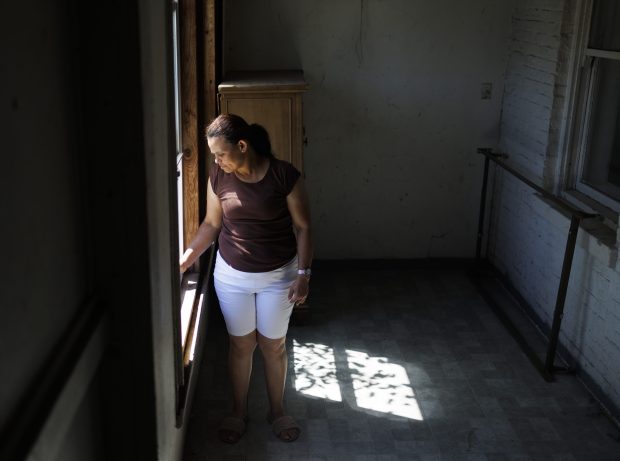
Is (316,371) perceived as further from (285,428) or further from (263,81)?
(263,81)

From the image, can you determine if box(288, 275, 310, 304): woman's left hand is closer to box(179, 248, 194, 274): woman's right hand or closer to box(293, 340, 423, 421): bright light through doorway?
box(179, 248, 194, 274): woman's right hand

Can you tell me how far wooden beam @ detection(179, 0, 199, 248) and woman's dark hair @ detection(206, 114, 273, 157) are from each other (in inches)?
42.7

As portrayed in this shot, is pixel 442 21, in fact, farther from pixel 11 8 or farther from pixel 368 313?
pixel 11 8

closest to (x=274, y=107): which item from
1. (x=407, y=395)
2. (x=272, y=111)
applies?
(x=272, y=111)

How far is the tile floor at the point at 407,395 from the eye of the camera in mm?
3586

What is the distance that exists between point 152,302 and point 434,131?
4.15 metres

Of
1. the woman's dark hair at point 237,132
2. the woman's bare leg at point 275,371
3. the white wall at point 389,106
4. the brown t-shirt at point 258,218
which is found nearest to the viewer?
the woman's dark hair at point 237,132

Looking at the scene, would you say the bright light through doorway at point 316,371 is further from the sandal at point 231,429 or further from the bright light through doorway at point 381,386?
the sandal at point 231,429

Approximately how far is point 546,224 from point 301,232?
7.35 feet

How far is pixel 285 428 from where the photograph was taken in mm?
3621

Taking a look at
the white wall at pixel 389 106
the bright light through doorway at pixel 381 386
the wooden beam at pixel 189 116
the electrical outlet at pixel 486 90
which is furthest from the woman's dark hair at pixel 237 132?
the electrical outlet at pixel 486 90

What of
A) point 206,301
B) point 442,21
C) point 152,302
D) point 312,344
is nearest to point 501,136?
point 442,21

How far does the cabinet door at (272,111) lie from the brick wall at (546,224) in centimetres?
172

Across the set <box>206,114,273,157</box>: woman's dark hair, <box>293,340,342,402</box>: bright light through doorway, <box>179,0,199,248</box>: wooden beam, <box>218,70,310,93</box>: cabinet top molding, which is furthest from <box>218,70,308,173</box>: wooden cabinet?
<box>206,114,273,157</box>: woman's dark hair
